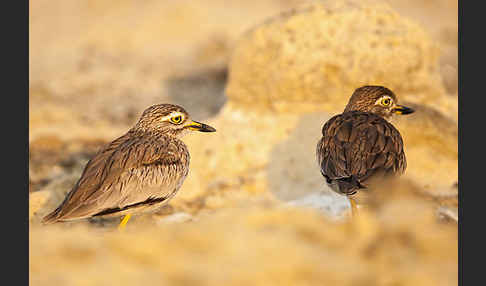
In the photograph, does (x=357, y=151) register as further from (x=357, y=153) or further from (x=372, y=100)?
(x=372, y=100)

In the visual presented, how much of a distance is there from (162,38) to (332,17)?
7.66 metres

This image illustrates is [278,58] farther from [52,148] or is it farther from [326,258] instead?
[326,258]

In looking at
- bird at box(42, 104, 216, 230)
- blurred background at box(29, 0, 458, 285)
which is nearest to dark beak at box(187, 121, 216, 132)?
bird at box(42, 104, 216, 230)

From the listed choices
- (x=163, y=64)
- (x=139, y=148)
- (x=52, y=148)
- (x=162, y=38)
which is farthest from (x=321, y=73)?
(x=162, y=38)

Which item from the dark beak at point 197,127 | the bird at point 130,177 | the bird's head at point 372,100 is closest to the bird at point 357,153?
the bird's head at point 372,100

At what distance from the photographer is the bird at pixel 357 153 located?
581 centimetres

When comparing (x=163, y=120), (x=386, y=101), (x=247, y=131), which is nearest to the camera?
(x=163, y=120)

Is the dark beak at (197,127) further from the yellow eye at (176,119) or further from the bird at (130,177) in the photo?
the bird at (130,177)

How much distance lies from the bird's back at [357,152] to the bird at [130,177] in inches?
53.3

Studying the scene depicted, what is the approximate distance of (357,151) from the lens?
19.7 feet

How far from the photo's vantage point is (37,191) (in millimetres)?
7809

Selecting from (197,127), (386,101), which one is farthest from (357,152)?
(197,127)

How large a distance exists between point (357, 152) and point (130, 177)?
198 cm

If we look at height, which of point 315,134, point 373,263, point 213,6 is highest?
point 213,6
